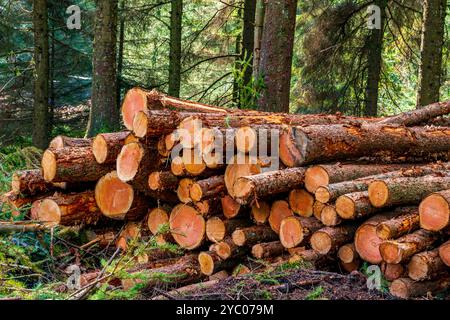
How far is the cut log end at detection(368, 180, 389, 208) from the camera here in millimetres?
4695

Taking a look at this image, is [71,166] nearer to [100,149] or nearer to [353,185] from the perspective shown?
[100,149]

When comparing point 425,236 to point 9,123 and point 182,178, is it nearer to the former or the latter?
point 182,178

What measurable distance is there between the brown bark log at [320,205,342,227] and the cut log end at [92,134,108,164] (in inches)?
94.6

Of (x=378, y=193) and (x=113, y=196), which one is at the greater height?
(x=378, y=193)

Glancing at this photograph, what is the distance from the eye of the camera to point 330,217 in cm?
485

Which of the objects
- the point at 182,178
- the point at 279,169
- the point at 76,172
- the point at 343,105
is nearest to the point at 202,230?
the point at 182,178

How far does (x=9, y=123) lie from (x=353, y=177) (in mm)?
13300

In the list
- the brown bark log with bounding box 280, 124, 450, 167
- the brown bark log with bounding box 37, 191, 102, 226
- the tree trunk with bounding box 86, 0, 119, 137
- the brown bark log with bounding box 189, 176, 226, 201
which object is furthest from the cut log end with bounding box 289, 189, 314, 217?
the tree trunk with bounding box 86, 0, 119, 137

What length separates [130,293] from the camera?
3848 millimetres

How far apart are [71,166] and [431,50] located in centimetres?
676

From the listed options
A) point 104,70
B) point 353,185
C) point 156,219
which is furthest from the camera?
point 104,70

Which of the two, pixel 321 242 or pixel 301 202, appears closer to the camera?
pixel 321 242

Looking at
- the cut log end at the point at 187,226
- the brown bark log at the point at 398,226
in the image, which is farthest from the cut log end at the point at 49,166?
the brown bark log at the point at 398,226

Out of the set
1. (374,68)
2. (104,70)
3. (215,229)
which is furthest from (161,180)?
(374,68)
